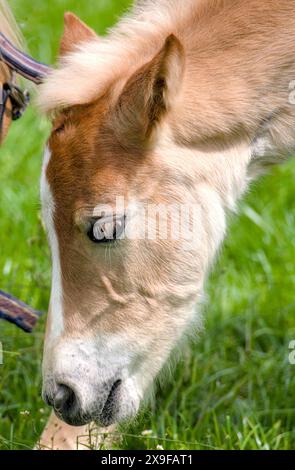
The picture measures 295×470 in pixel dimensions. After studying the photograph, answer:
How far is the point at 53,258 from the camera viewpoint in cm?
257

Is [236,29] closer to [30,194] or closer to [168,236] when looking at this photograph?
[168,236]

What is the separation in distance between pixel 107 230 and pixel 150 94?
39 centimetres

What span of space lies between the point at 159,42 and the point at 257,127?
15.3 inches

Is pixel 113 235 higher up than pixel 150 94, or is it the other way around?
pixel 150 94

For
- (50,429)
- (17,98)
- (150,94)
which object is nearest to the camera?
(150,94)

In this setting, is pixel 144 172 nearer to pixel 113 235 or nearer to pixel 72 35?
pixel 113 235

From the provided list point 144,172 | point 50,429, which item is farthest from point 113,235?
point 50,429

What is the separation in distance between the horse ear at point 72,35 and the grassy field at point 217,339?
0.97 feet

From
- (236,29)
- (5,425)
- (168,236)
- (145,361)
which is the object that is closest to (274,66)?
(236,29)

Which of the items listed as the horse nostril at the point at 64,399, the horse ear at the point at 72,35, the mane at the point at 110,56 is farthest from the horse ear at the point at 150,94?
the horse nostril at the point at 64,399

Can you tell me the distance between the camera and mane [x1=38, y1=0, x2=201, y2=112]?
2598mm

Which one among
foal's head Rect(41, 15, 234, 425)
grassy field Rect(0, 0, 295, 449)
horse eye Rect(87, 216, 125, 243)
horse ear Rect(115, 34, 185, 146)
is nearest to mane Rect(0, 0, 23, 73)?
grassy field Rect(0, 0, 295, 449)

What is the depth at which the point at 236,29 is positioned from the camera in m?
2.67

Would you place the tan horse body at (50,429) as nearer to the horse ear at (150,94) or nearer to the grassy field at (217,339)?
the grassy field at (217,339)
